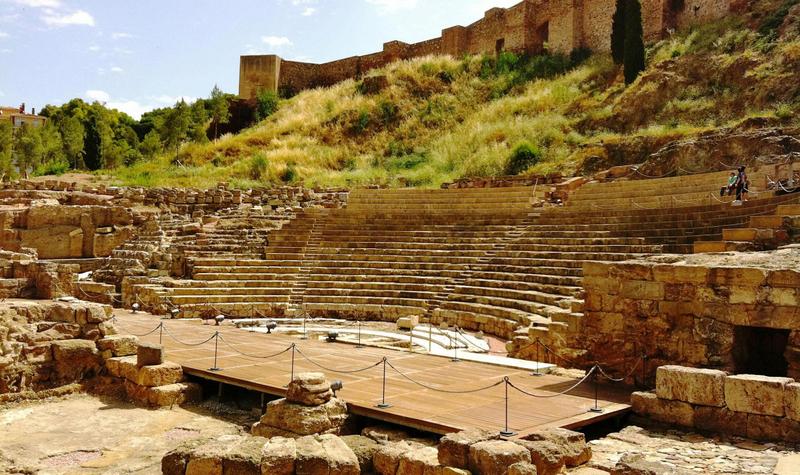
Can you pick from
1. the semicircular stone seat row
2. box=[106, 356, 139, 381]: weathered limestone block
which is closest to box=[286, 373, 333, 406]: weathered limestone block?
box=[106, 356, 139, 381]: weathered limestone block

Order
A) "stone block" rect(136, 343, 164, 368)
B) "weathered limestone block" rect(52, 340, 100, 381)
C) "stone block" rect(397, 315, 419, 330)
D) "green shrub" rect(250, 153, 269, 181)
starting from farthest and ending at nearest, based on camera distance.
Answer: "green shrub" rect(250, 153, 269, 181) → "stone block" rect(397, 315, 419, 330) → "weathered limestone block" rect(52, 340, 100, 381) → "stone block" rect(136, 343, 164, 368)

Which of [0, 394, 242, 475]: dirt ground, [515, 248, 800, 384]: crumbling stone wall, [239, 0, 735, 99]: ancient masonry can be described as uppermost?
[239, 0, 735, 99]: ancient masonry

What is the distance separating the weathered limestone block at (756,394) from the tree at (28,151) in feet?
133

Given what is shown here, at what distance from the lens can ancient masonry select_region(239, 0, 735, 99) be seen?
1254 inches

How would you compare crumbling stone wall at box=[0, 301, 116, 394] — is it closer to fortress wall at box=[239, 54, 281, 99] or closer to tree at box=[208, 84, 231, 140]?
tree at box=[208, 84, 231, 140]

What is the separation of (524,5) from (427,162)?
577 inches

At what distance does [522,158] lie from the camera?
25.2 metres

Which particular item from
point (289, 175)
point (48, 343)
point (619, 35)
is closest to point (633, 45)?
point (619, 35)

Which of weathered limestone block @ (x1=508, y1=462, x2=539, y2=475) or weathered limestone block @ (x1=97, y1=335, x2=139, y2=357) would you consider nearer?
weathered limestone block @ (x1=508, y1=462, x2=539, y2=475)

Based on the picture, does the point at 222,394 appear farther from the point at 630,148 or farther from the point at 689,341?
the point at 630,148

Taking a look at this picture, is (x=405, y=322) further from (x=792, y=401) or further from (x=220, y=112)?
(x=220, y=112)

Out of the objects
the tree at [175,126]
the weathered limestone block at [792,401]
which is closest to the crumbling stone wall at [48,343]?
the weathered limestone block at [792,401]

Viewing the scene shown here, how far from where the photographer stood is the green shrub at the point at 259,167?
29.3 m

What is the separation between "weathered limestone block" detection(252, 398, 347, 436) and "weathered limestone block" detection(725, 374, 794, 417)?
4.02 metres
